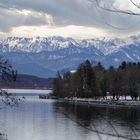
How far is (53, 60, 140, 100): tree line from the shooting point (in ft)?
510

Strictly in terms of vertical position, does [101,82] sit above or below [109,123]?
above

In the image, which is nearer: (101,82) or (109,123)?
(109,123)

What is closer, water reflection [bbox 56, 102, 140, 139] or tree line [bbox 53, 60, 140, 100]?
water reflection [bbox 56, 102, 140, 139]

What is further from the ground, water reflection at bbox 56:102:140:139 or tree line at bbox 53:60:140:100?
tree line at bbox 53:60:140:100

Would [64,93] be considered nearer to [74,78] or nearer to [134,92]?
[74,78]

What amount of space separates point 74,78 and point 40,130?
120639 mm

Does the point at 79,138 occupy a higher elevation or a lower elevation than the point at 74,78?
lower

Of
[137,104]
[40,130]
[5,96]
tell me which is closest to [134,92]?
[137,104]

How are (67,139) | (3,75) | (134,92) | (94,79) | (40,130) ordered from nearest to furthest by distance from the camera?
1. (3,75)
2. (67,139)
3. (40,130)
4. (134,92)
5. (94,79)

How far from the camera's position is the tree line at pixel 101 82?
6125 inches

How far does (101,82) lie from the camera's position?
171250mm

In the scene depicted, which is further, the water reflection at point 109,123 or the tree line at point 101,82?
the tree line at point 101,82

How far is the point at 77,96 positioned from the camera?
191 m

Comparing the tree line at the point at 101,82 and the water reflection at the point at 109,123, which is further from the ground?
the tree line at the point at 101,82
